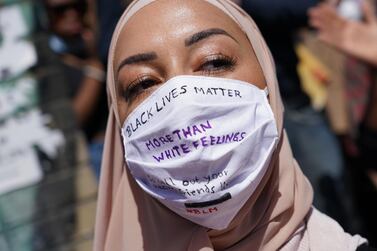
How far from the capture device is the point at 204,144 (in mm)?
1595

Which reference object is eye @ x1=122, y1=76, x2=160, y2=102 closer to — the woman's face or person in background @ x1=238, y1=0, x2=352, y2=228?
the woman's face

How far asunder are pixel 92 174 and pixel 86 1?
117cm

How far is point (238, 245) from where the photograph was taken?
5.78 feet

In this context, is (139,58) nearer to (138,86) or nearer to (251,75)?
(138,86)

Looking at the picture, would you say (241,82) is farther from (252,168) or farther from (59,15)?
(59,15)

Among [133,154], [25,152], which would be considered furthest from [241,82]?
[25,152]

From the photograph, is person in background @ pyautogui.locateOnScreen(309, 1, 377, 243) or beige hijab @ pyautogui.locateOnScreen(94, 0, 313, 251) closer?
beige hijab @ pyautogui.locateOnScreen(94, 0, 313, 251)

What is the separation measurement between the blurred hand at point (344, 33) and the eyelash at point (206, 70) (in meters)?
1.55

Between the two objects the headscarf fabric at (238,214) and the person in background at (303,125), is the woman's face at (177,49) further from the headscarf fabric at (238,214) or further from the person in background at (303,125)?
the person in background at (303,125)

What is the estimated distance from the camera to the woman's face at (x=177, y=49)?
1.70 m

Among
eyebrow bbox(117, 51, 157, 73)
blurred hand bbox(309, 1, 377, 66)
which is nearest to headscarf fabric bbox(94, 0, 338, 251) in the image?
eyebrow bbox(117, 51, 157, 73)


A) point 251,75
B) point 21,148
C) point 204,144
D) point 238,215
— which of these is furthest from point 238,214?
point 21,148

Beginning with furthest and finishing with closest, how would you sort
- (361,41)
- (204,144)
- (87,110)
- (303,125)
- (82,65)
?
(82,65), (87,110), (303,125), (361,41), (204,144)

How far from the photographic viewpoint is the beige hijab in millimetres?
1755
